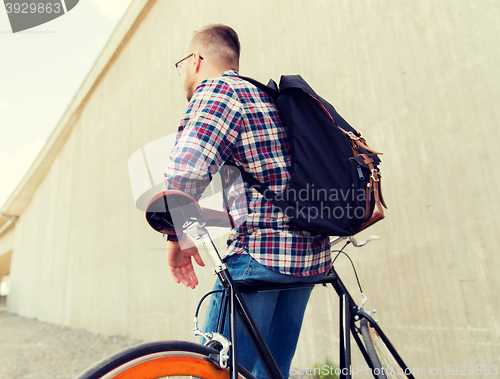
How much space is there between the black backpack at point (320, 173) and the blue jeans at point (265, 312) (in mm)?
151

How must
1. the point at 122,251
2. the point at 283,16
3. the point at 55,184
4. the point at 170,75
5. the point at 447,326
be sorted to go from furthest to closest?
the point at 55,184, the point at 122,251, the point at 170,75, the point at 283,16, the point at 447,326

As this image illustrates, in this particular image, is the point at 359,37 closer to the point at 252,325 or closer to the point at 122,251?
the point at 252,325

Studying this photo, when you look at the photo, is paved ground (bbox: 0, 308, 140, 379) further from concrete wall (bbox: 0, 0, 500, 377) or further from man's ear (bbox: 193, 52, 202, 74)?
man's ear (bbox: 193, 52, 202, 74)

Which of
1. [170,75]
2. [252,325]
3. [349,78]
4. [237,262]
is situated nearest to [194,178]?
[237,262]

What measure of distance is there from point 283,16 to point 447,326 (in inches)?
99.6

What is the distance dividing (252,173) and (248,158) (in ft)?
0.13

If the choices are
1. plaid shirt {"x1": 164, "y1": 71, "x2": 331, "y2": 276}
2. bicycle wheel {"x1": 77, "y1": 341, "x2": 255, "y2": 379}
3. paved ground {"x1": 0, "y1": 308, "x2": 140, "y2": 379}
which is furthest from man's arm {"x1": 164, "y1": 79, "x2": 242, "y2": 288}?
paved ground {"x1": 0, "y1": 308, "x2": 140, "y2": 379}

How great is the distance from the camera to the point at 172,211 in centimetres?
69

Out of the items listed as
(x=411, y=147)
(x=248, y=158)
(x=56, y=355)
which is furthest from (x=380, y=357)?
(x=56, y=355)

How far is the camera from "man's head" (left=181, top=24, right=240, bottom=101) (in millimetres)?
1050

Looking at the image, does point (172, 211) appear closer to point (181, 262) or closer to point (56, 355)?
point (181, 262)

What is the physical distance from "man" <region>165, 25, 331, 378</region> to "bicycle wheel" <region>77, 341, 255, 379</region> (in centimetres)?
13

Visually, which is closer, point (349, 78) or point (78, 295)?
point (349, 78)

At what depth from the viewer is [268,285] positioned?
32.5 inches
